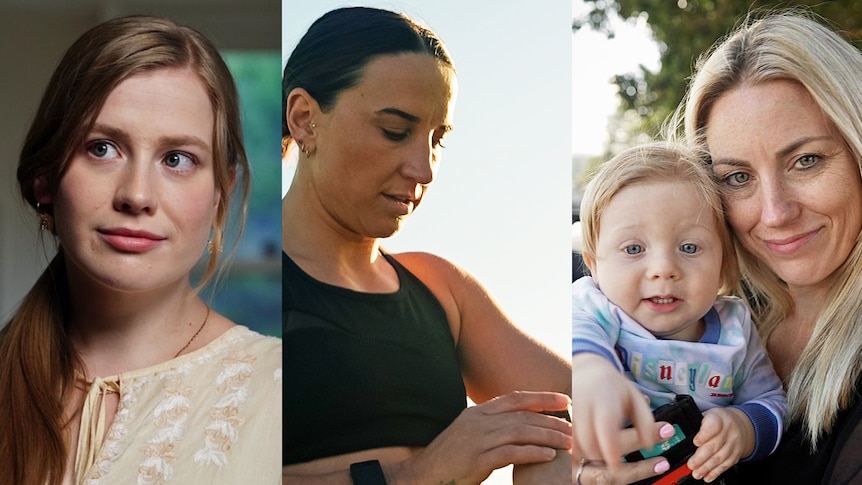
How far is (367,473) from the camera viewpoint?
3281 millimetres

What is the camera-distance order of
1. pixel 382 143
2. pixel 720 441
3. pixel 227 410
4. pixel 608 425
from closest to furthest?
pixel 720 441, pixel 608 425, pixel 382 143, pixel 227 410

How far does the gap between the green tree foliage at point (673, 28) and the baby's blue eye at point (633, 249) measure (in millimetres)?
410

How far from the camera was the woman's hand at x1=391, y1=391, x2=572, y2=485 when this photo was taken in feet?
10.7

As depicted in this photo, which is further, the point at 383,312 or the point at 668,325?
the point at 383,312

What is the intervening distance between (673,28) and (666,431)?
1290mm

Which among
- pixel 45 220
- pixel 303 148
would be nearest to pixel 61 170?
pixel 45 220

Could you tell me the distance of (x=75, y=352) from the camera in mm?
3467

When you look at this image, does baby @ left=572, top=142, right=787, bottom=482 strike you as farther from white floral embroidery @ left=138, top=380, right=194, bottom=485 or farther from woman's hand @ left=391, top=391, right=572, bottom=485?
white floral embroidery @ left=138, top=380, right=194, bottom=485

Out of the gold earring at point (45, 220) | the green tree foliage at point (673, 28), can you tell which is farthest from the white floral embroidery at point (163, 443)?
the green tree foliage at point (673, 28)

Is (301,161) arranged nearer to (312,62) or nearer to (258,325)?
(312,62)

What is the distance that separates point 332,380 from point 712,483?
1.23 meters

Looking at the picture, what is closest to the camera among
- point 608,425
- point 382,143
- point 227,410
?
point 608,425

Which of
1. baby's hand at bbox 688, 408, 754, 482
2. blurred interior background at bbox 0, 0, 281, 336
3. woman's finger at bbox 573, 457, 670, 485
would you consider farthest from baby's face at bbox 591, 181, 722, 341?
blurred interior background at bbox 0, 0, 281, 336

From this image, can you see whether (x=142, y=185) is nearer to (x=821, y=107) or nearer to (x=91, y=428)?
(x=91, y=428)
